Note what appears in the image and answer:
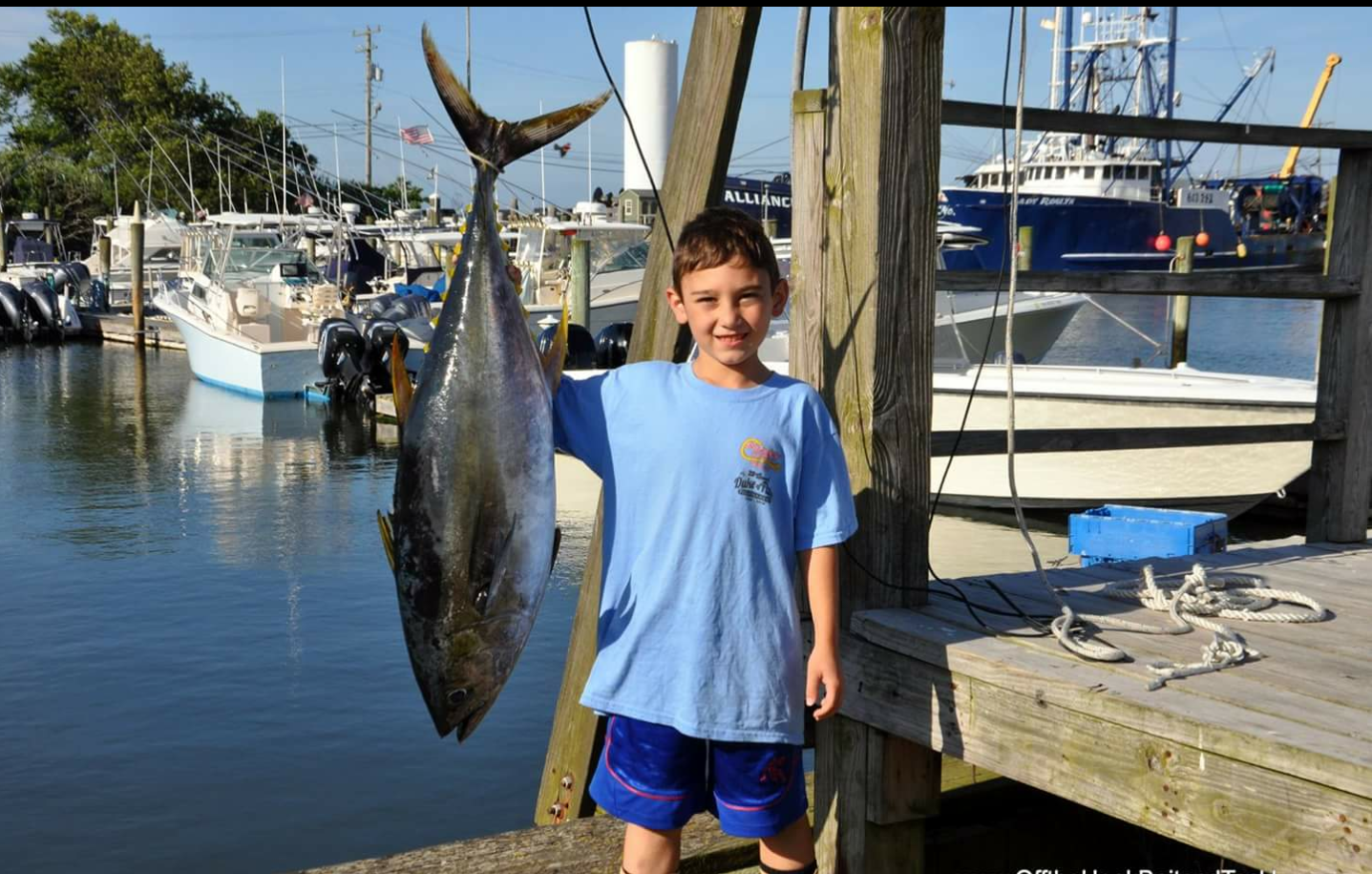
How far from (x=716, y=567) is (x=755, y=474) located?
0.17 metres

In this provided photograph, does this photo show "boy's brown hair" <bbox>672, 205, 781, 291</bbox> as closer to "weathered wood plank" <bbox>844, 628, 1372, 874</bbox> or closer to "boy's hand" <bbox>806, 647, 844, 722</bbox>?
"boy's hand" <bbox>806, 647, 844, 722</bbox>

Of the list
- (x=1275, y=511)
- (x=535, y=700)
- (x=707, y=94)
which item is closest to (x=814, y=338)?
(x=707, y=94)

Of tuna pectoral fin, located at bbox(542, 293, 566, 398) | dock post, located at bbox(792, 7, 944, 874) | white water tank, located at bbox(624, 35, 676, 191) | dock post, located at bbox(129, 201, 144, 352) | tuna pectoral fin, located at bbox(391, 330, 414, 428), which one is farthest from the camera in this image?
dock post, located at bbox(129, 201, 144, 352)

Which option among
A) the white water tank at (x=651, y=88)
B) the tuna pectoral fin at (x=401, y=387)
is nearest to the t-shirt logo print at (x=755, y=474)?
the tuna pectoral fin at (x=401, y=387)

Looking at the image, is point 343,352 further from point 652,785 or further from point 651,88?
point 652,785

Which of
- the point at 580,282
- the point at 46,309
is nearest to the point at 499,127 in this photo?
the point at 580,282

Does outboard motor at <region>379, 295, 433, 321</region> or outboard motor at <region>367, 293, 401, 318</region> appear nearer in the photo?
outboard motor at <region>379, 295, 433, 321</region>

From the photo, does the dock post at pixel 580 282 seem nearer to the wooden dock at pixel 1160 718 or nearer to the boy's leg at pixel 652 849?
the wooden dock at pixel 1160 718

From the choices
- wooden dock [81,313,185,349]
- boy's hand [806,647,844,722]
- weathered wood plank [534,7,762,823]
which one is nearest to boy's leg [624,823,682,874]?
boy's hand [806,647,844,722]

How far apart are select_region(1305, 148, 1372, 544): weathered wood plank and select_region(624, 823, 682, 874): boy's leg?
8.07 feet

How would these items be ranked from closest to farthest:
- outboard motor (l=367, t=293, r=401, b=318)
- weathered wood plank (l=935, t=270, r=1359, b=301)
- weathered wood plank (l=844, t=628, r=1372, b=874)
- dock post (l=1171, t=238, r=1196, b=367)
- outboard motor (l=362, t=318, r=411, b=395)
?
1. weathered wood plank (l=844, t=628, r=1372, b=874)
2. weathered wood plank (l=935, t=270, r=1359, b=301)
3. dock post (l=1171, t=238, r=1196, b=367)
4. outboard motor (l=362, t=318, r=411, b=395)
5. outboard motor (l=367, t=293, r=401, b=318)

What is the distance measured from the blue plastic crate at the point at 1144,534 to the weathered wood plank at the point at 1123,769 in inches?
140

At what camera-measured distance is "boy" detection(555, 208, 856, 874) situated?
2199 mm

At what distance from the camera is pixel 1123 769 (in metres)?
2.24
